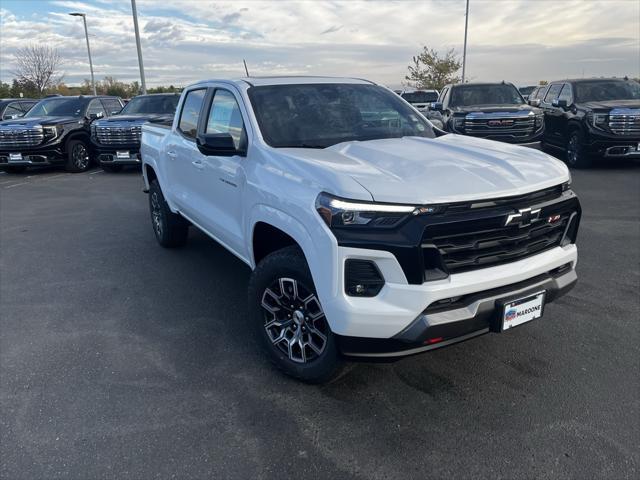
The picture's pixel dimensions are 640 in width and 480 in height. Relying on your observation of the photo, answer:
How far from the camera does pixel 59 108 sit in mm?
13602

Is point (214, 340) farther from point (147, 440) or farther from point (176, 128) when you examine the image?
point (176, 128)

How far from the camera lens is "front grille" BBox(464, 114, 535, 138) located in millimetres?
11188

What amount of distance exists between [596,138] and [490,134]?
2.05 m

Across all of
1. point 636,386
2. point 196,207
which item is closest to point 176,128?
point 196,207

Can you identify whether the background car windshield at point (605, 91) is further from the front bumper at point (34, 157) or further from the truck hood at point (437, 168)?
the front bumper at point (34, 157)

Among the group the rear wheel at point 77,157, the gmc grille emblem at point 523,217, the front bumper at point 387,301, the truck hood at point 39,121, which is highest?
the truck hood at point 39,121

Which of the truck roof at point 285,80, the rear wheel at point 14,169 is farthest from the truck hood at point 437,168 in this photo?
the rear wheel at point 14,169

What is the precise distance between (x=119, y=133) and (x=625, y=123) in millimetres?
10816

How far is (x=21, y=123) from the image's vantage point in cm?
1232

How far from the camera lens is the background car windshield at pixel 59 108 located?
13438mm

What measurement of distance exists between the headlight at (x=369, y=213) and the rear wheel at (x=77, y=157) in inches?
478

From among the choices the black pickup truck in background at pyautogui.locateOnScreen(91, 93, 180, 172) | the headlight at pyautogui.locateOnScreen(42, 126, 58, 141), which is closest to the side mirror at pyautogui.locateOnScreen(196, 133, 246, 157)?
A: the black pickup truck in background at pyautogui.locateOnScreen(91, 93, 180, 172)

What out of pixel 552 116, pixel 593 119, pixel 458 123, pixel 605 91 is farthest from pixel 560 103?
pixel 458 123

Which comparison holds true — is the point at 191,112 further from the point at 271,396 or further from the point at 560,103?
the point at 560,103
